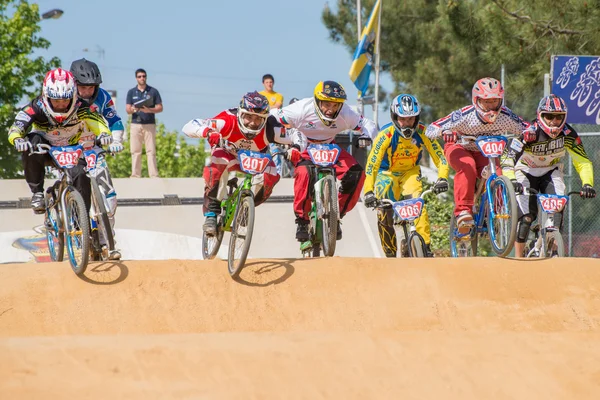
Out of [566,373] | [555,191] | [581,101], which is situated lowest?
[566,373]

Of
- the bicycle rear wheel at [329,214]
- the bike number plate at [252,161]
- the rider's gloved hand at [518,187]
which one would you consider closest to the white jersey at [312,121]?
the bicycle rear wheel at [329,214]

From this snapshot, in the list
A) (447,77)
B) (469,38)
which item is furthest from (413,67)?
(469,38)

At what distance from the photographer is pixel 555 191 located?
11.6m

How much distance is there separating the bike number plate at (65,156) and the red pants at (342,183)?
2523 millimetres

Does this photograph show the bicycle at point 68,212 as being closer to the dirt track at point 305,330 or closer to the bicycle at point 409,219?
the dirt track at point 305,330

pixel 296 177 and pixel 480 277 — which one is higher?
pixel 296 177

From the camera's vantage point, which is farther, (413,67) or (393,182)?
(413,67)

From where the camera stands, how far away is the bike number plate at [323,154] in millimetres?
10891

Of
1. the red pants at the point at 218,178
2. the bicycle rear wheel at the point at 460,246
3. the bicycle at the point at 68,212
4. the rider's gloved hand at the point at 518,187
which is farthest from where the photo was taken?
the bicycle rear wheel at the point at 460,246

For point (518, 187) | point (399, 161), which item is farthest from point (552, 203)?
point (399, 161)

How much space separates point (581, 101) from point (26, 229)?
8658mm

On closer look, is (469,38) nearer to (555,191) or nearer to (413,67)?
(555,191)

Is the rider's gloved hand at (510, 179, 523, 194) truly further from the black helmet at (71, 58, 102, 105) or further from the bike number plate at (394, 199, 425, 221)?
the black helmet at (71, 58, 102, 105)

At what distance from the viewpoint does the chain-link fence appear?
15.7 m
